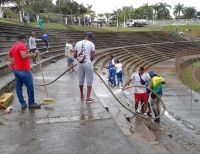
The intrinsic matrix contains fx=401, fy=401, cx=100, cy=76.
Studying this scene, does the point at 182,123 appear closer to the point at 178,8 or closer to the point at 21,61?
the point at 21,61

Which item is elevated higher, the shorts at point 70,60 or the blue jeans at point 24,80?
the blue jeans at point 24,80

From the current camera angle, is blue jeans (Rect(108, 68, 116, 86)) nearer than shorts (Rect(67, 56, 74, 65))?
Yes

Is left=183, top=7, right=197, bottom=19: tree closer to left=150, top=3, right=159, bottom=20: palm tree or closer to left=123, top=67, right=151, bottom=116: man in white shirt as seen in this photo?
left=150, top=3, right=159, bottom=20: palm tree

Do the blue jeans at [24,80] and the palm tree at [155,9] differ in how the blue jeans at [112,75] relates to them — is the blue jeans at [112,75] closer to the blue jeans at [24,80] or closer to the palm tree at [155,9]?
the blue jeans at [24,80]

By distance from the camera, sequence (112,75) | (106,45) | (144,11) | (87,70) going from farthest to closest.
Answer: (144,11) → (106,45) → (112,75) → (87,70)

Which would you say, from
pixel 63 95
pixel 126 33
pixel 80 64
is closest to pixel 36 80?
pixel 63 95

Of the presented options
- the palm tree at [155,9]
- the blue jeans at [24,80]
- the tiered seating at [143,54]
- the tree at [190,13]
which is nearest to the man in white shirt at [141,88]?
the blue jeans at [24,80]

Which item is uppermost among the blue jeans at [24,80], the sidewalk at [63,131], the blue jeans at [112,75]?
the blue jeans at [24,80]

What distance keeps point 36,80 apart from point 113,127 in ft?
22.5

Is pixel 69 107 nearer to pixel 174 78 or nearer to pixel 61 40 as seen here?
pixel 174 78

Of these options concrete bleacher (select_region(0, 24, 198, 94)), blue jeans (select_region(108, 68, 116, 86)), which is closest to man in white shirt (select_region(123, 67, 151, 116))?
concrete bleacher (select_region(0, 24, 198, 94))

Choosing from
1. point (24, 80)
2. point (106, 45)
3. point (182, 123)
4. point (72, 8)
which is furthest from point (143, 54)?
point (24, 80)

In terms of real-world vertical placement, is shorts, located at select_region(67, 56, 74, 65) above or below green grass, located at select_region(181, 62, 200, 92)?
above

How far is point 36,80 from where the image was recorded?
14133 mm
